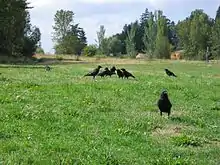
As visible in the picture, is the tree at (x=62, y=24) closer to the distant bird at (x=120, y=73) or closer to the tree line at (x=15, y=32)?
the tree line at (x=15, y=32)

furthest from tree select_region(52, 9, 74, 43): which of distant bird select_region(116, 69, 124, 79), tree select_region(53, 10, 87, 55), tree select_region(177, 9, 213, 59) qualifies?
distant bird select_region(116, 69, 124, 79)

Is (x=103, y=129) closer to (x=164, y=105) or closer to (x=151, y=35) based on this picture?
(x=164, y=105)

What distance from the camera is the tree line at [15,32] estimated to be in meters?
64.2

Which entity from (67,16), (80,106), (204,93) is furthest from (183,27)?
(80,106)

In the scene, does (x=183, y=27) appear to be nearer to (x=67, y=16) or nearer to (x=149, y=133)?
(x=67, y=16)

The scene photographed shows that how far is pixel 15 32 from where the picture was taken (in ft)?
267

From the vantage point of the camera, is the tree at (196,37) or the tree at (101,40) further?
the tree at (101,40)

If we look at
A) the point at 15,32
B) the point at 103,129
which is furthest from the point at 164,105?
the point at 15,32

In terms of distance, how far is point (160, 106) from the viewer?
15055 millimetres

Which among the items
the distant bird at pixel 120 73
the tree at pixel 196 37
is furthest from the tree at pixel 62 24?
the distant bird at pixel 120 73

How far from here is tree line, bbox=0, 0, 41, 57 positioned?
6419 centimetres

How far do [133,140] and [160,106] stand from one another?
11.9 ft

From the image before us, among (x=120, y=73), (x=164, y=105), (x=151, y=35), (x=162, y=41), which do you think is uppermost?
(x=151, y=35)

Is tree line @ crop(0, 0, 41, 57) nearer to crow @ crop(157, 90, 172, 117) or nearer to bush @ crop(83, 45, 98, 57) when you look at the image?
bush @ crop(83, 45, 98, 57)
